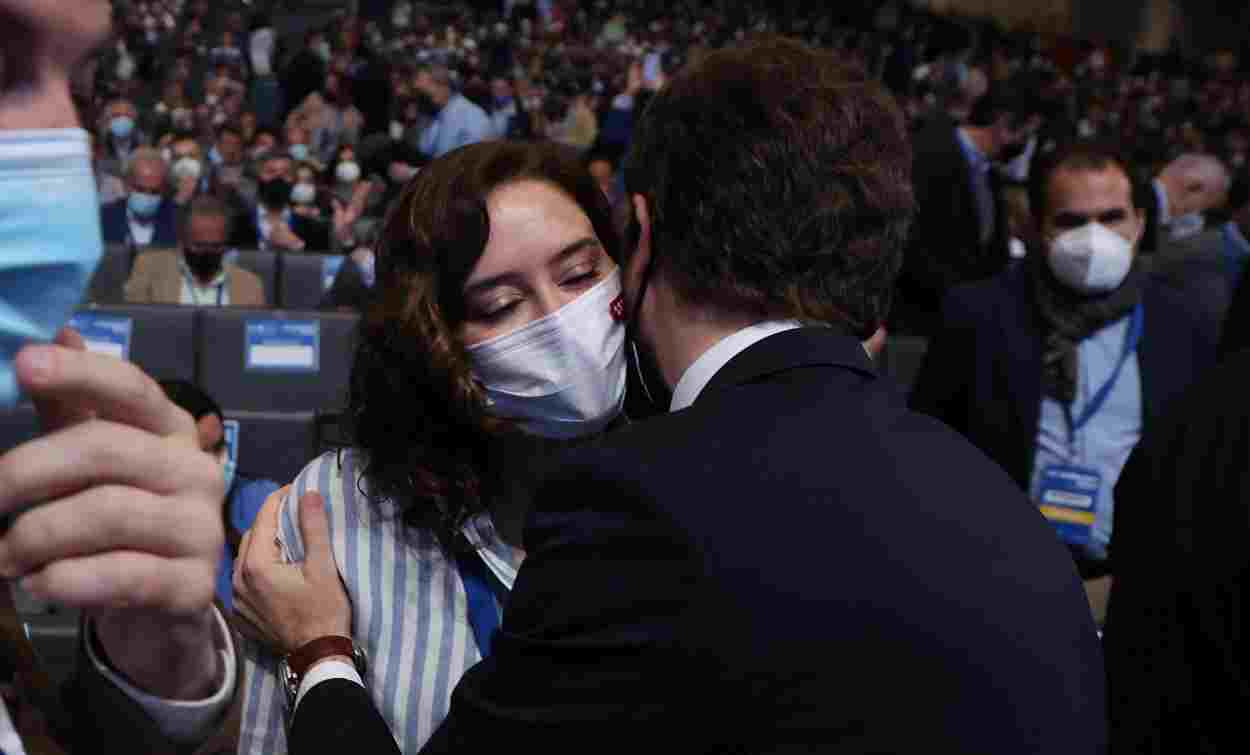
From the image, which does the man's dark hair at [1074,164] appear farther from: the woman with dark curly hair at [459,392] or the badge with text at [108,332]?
the badge with text at [108,332]

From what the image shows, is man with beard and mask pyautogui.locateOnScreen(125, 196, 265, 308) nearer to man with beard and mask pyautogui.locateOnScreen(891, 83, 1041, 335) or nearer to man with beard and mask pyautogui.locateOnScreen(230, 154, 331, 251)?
man with beard and mask pyautogui.locateOnScreen(230, 154, 331, 251)

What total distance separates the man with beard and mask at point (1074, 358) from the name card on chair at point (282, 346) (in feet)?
10.0

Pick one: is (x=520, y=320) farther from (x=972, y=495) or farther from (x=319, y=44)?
(x=319, y=44)

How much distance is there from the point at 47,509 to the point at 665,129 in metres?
0.89

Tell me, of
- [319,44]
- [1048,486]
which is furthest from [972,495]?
[319,44]

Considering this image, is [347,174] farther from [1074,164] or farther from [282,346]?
[1074,164]

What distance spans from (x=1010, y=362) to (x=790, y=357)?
2006mm

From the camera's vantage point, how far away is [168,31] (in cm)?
1728

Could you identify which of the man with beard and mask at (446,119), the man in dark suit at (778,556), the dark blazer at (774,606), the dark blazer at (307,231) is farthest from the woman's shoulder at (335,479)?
the man with beard and mask at (446,119)

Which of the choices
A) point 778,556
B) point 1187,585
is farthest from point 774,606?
point 1187,585

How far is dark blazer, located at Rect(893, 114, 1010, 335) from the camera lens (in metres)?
4.96

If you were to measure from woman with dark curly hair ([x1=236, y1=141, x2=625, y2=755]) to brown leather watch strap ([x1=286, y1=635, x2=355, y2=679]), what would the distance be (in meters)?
0.07

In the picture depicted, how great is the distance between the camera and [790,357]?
4.26 ft

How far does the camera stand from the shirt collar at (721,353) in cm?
135
